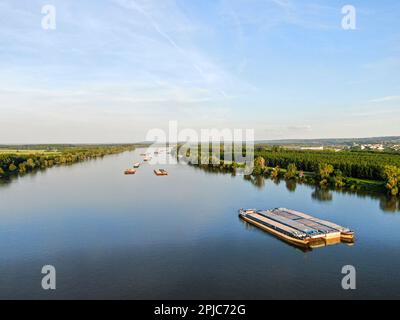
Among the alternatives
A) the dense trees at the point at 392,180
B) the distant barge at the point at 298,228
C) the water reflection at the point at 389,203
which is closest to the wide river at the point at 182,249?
the water reflection at the point at 389,203

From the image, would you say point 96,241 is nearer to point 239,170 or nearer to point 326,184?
point 326,184

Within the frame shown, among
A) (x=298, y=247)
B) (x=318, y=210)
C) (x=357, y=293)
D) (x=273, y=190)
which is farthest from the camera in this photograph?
(x=273, y=190)

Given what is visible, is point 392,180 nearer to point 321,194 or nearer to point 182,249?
point 321,194

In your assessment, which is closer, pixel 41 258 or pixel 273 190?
pixel 41 258

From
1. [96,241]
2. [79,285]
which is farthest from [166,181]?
[79,285]

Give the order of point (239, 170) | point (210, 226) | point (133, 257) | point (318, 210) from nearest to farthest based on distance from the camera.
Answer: point (133, 257) → point (210, 226) → point (318, 210) → point (239, 170)

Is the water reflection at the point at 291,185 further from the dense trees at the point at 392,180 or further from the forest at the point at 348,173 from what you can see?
the dense trees at the point at 392,180
